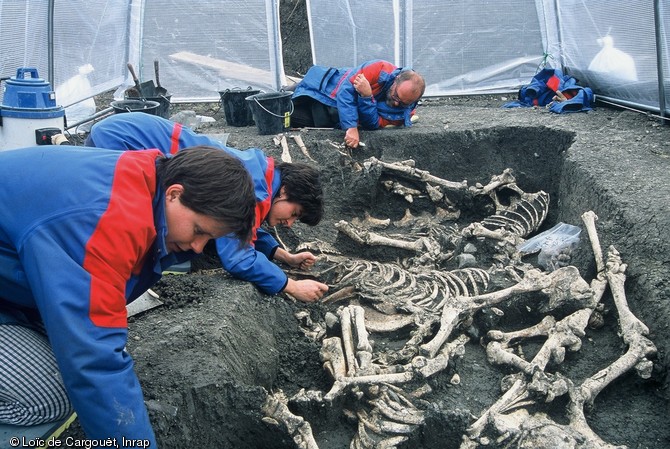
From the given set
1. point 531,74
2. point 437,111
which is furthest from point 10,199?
point 531,74

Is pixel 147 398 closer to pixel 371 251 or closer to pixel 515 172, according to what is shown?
pixel 371 251

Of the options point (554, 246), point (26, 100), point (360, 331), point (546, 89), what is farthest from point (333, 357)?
point (546, 89)

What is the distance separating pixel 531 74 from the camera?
10273 mm

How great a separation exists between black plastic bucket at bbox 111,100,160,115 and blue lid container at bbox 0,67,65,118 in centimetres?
103

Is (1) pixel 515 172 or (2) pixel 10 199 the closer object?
(2) pixel 10 199

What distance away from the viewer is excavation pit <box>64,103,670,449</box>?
3064 mm

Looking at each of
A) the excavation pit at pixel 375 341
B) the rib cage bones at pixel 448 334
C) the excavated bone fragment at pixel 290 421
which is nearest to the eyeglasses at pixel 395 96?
the excavation pit at pixel 375 341

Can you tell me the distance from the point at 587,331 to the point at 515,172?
11.1ft

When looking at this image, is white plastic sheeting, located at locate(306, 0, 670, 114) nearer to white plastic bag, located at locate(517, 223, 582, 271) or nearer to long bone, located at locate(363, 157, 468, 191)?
long bone, located at locate(363, 157, 468, 191)

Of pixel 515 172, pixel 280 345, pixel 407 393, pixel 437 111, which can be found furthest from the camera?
pixel 437 111

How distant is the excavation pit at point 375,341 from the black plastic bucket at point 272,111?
76 cm

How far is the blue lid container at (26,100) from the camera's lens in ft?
18.1

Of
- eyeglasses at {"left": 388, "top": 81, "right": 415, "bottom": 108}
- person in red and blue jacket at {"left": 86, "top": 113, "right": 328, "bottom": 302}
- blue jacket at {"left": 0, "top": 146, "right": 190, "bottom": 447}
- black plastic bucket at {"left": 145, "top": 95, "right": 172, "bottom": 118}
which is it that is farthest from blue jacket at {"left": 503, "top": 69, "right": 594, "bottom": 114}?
blue jacket at {"left": 0, "top": 146, "right": 190, "bottom": 447}

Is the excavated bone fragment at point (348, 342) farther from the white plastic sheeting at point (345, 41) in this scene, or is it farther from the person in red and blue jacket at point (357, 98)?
the white plastic sheeting at point (345, 41)
